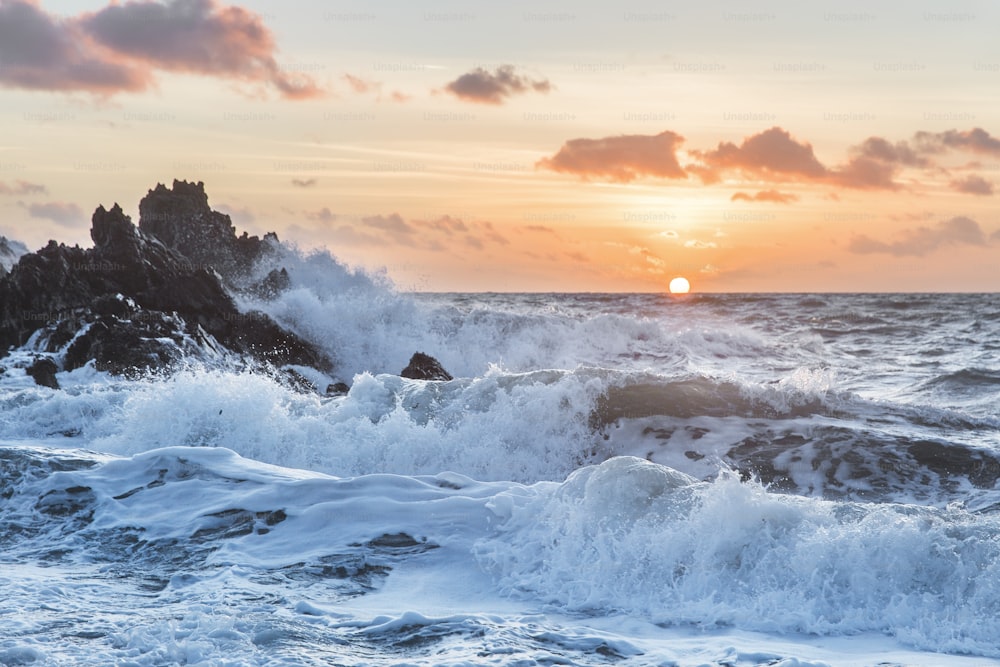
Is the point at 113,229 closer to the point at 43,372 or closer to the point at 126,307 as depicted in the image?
the point at 126,307

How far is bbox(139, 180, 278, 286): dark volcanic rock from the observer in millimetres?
27094

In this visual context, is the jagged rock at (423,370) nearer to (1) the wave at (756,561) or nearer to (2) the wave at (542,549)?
(2) the wave at (542,549)

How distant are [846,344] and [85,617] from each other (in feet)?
100.0

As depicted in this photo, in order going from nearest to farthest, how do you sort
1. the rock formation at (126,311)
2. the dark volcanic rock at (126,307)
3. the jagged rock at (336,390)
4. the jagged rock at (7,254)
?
1. the rock formation at (126,311)
2. the dark volcanic rock at (126,307)
3. the jagged rock at (336,390)
4. the jagged rock at (7,254)

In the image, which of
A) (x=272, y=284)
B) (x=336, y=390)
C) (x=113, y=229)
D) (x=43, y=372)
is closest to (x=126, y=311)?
(x=43, y=372)

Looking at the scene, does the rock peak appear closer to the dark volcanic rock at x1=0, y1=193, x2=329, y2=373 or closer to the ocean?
the dark volcanic rock at x1=0, y1=193, x2=329, y2=373

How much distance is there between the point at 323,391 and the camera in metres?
17.9

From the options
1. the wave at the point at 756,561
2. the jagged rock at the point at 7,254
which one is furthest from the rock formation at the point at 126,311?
the wave at the point at 756,561

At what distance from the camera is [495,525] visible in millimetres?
6945

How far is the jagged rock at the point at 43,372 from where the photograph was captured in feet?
45.2

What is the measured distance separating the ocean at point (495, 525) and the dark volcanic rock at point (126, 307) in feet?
4.07

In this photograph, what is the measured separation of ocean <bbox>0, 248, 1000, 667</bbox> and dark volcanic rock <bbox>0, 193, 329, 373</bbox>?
4.07ft

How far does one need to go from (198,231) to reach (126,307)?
→ 11.7 meters

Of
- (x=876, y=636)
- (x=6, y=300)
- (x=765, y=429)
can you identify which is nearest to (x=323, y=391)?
(x=6, y=300)
